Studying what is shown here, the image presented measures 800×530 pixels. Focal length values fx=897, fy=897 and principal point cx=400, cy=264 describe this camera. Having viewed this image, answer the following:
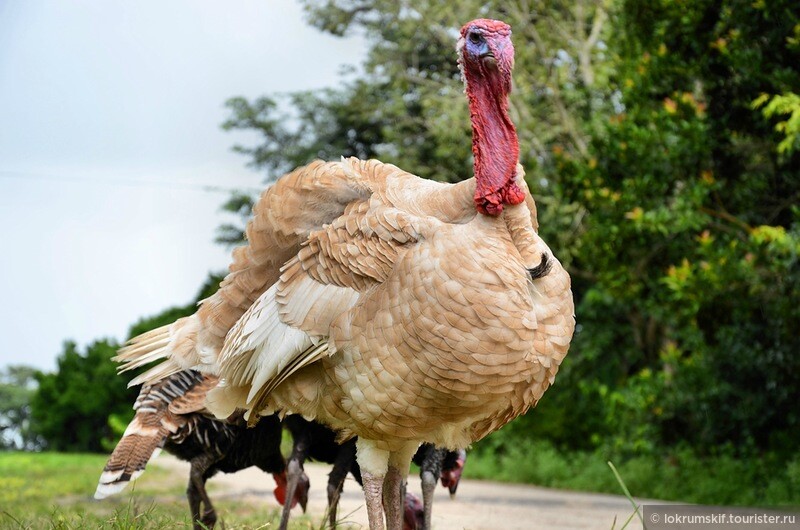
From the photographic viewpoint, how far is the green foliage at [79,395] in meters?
15.3

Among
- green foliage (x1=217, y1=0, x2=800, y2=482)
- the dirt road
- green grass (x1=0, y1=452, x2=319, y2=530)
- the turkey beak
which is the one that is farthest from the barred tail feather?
green foliage (x1=217, y1=0, x2=800, y2=482)

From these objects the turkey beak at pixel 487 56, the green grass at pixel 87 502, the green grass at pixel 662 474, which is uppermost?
the turkey beak at pixel 487 56

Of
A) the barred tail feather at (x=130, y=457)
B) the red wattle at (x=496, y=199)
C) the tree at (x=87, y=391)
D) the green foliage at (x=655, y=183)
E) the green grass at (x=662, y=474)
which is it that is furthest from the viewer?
the tree at (x=87, y=391)

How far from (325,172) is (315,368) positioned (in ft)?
2.92

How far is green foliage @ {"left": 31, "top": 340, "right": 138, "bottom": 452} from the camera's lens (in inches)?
601

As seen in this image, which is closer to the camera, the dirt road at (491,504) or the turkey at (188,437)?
the turkey at (188,437)

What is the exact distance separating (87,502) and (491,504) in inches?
165

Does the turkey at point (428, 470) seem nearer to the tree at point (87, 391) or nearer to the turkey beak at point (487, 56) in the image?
the turkey beak at point (487, 56)

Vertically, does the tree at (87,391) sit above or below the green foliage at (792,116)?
below

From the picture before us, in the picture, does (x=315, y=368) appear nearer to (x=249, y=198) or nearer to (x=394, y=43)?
(x=394, y=43)

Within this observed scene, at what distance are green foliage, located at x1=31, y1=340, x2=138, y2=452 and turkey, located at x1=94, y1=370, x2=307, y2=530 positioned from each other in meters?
9.81

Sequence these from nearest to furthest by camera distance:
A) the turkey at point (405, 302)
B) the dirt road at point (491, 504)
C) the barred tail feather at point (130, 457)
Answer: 1. the turkey at point (405, 302)
2. the barred tail feather at point (130, 457)
3. the dirt road at point (491, 504)

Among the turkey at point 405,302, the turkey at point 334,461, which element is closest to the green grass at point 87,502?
the turkey at point 334,461

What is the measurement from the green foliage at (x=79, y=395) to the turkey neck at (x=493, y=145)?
1252cm
